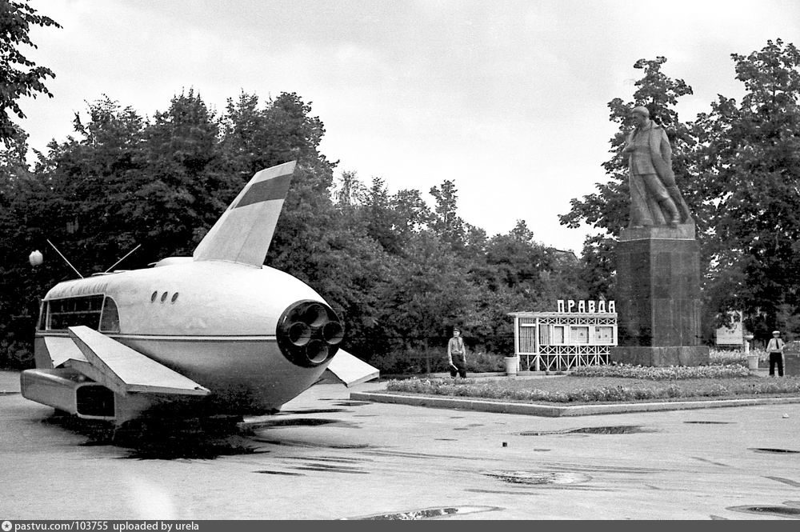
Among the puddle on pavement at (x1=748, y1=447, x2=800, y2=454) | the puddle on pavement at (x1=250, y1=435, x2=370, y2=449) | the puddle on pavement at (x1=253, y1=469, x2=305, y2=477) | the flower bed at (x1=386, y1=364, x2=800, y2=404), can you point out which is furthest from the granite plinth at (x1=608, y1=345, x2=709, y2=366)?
the puddle on pavement at (x1=253, y1=469, x2=305, y2=477)

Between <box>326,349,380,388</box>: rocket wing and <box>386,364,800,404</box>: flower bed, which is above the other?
<box>326,349,380,388</box>: rocket wing

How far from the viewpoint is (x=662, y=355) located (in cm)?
2759

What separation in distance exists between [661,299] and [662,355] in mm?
1567

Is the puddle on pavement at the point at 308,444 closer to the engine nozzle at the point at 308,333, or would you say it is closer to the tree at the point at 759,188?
the engine nozzle at the point at 308,333

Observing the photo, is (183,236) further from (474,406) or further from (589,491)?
(589,491)

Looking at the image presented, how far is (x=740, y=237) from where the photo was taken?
156 ft

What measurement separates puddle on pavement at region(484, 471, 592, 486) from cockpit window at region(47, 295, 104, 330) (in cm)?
933

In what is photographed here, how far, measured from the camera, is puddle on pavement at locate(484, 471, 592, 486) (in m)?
11.0

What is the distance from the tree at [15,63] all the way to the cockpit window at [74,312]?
11.8ft

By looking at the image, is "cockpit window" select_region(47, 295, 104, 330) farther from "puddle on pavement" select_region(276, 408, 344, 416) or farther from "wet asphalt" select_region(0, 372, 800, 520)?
"puddle on pavement" select_region(276, 408, 344, 416)

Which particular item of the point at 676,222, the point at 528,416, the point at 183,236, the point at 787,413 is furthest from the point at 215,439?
the point at 183,236

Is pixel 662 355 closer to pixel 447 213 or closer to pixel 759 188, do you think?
pixel 759 188

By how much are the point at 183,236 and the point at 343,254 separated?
240 inches

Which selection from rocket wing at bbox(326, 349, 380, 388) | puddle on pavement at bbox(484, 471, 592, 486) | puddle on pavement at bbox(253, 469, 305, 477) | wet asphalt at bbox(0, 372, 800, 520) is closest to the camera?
wet asphalt at bbox(0, 372, 800, 520)
